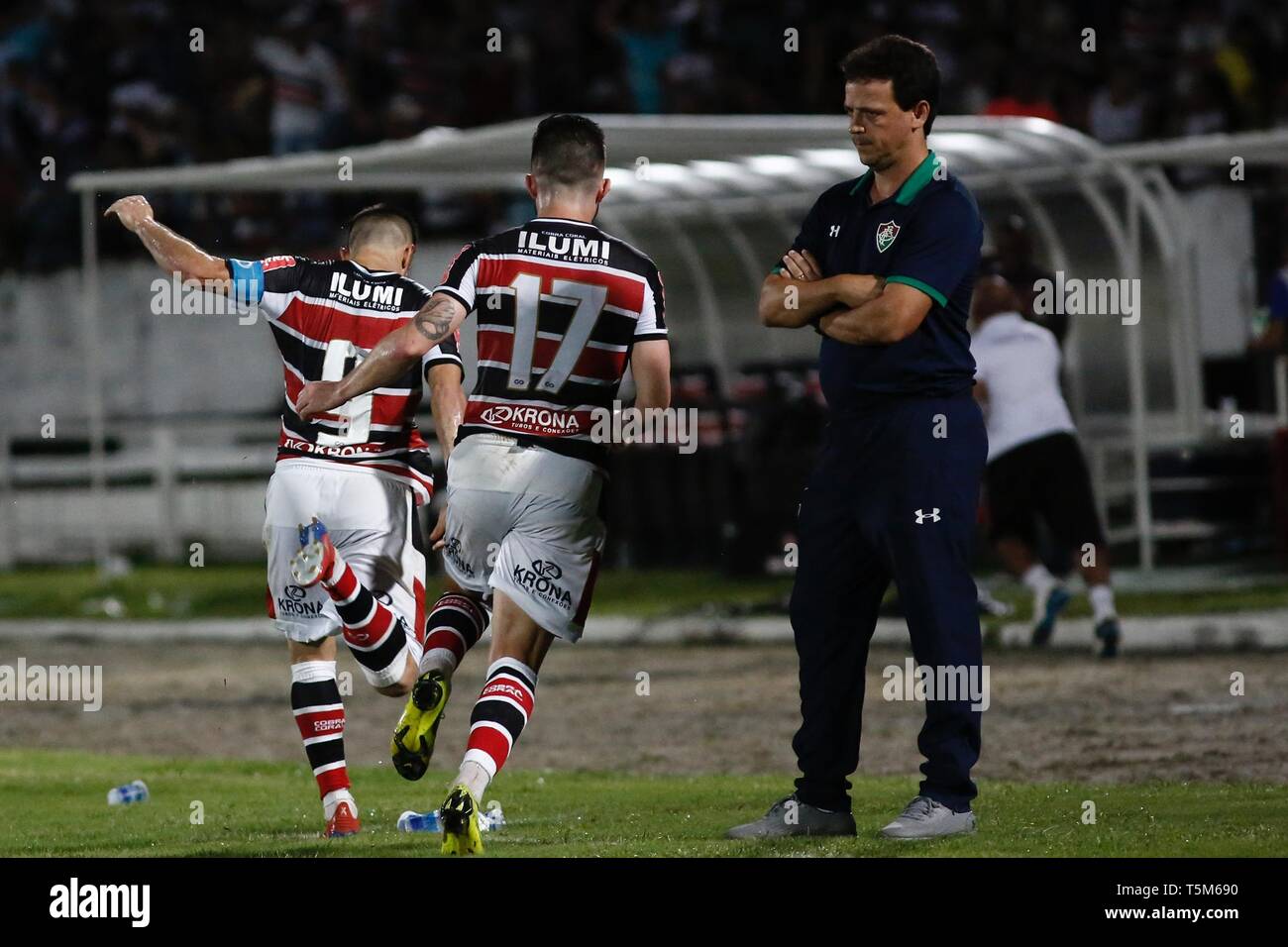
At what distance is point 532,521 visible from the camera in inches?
298

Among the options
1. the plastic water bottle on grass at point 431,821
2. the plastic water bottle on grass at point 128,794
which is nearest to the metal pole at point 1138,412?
the plastic water bottle on grass at point 128,794

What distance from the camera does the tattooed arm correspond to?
295 inches

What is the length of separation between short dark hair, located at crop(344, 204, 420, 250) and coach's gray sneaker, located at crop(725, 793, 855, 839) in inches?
98.2

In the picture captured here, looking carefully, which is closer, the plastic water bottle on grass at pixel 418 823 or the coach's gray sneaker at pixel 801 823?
the coach's gray sneaker at pixel 801 823

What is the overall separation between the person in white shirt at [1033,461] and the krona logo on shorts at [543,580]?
275 inches

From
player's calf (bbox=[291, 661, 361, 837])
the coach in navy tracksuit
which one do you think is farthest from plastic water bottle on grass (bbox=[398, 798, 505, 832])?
the coach in navy tracksuit

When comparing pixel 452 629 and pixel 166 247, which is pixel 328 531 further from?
pixel 166 247

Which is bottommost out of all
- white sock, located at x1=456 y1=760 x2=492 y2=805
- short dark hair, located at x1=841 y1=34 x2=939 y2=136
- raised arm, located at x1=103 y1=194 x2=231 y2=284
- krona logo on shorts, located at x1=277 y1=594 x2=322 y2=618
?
white sock, located at x1=456 y1=760 x2=492 y2=805

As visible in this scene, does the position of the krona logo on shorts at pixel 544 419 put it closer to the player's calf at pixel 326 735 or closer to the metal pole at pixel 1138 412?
the player's calf at pixel 326 735

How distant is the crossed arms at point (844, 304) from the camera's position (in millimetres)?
7250

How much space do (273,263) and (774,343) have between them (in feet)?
40.9

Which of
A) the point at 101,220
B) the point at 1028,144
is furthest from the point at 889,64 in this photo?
the point at 101,220

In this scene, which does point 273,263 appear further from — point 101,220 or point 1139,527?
point 101,220

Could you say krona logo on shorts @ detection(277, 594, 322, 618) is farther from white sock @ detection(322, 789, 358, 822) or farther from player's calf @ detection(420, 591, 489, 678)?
white sock @ detection(322, 789, 358, 822)
